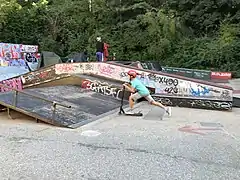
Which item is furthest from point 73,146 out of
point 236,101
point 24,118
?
point 236,101

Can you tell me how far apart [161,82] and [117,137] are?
22.1ft

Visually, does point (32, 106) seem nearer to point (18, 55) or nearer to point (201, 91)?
point (201, 91)

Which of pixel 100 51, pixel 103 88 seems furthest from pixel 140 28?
pixel 103 88

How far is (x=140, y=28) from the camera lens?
2827cm

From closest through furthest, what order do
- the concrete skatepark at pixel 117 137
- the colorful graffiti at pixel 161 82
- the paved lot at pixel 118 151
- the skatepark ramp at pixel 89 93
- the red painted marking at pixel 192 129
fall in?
the paved lot at pixel 118 151
the concrete skatepark at pixel 117 137
the red painted marking at pixel 192 129
the skatepark ramp at pixel 89 93
the colorful graffiti at pixel 161 82

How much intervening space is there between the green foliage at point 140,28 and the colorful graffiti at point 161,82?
1174cm

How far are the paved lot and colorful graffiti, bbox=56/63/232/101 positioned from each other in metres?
3.41

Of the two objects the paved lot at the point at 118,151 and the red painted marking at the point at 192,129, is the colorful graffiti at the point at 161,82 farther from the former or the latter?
the red painted marking at the point at 192,129

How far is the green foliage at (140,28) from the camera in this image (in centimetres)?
2681

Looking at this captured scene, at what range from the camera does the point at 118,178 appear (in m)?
4.70

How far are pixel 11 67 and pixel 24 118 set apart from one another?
13062 millimetres

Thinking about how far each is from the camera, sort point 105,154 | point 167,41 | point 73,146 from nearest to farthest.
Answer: point 105,154 → point 73,146 → point 167,41

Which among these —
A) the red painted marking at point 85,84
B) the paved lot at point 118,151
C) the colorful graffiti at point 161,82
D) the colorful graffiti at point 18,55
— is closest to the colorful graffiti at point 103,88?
the red painted marking at point 85,84

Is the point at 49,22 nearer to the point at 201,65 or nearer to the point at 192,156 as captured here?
the point at 201,65
